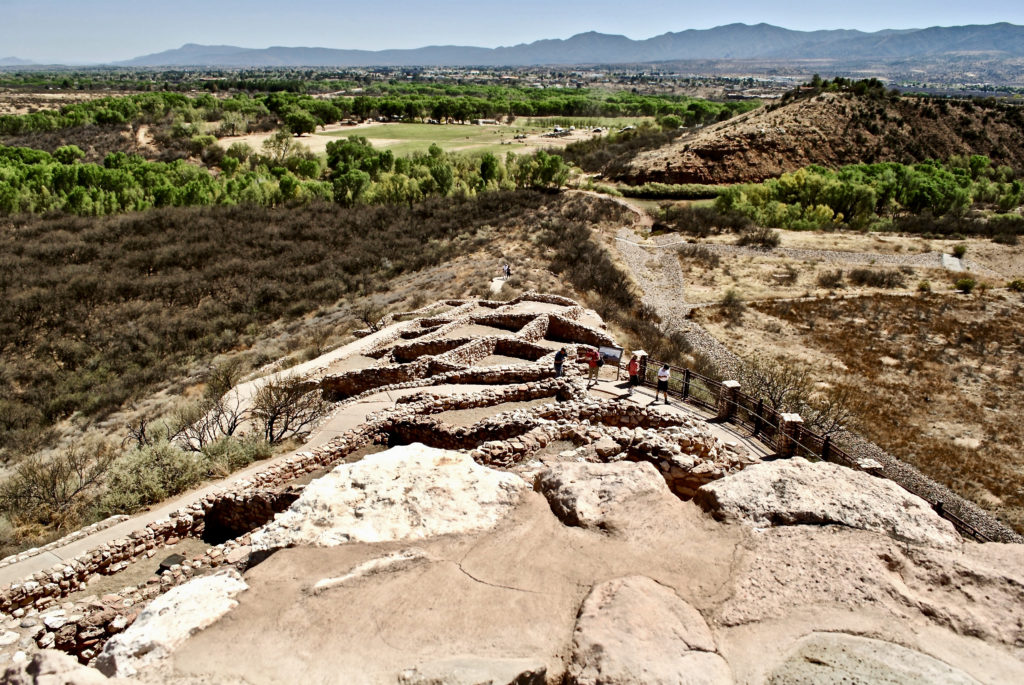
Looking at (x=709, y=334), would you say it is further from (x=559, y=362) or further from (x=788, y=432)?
(x=788, y=432)

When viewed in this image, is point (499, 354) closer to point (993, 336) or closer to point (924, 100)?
point (993, 336)

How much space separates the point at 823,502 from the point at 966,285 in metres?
34.4

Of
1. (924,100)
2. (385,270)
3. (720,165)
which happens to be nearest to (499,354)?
(385,270)

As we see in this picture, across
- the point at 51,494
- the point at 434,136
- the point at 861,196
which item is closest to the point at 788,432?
the point at 51,494

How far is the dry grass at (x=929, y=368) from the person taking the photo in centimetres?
1786

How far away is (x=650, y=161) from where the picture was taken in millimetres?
69062

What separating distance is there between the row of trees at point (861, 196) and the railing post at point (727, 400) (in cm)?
4009

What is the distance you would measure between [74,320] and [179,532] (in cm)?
2013

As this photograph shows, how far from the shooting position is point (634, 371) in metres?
16.8

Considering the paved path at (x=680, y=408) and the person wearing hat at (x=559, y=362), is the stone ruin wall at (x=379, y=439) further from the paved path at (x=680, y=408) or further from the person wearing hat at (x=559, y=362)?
the paved path at (x=680, y=408)

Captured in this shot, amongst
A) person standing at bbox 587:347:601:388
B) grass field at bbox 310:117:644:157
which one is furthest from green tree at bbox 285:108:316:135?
person standing at bbox 587:347:601:388

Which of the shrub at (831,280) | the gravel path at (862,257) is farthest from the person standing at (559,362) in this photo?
the gravel path at (862,257)

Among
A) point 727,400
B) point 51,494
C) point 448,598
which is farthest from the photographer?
point 727,400

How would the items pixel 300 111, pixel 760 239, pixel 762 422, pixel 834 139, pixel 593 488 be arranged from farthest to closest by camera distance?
1. pixel 300 111
2. pixel 834 139
3. pixel 760 239
4. pixel 762 422
5. pixel 593 488
